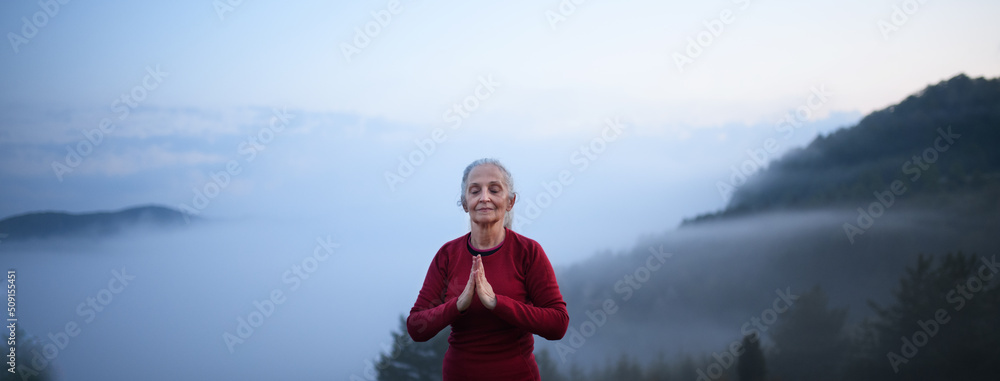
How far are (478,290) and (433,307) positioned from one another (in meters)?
0.32

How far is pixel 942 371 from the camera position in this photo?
7.48m

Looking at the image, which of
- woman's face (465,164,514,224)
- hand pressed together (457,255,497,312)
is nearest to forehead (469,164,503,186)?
woman's face (465,164,514,224)

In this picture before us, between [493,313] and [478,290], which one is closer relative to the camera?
[478,290]

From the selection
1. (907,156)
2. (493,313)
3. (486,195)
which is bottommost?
(493,313)

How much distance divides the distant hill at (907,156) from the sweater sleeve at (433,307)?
611 cm

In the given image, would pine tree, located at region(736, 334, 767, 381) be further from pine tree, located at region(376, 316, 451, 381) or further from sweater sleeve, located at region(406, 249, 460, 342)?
sweater sleeve, located at region(406, 249, 460, 342)

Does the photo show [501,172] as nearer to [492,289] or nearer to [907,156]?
[492,289]

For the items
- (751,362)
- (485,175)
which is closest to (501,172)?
(485,175)

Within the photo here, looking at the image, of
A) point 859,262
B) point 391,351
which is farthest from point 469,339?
point 859,262

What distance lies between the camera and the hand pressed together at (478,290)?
2170 millimetres

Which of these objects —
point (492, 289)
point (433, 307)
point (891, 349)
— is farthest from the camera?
point (891, 349)

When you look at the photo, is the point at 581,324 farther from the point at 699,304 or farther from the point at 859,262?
the point at 859,262

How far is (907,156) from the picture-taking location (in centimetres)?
834

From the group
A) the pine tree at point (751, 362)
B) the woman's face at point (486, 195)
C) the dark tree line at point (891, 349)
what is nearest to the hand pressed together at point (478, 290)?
the woman's face at point (486, 195)
